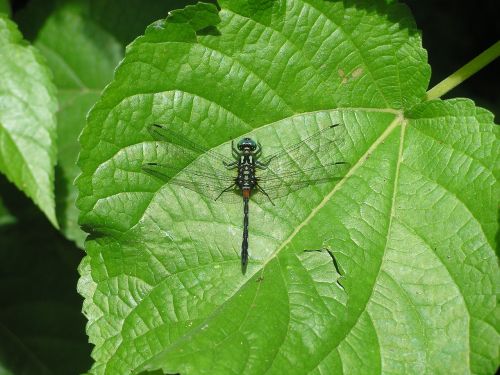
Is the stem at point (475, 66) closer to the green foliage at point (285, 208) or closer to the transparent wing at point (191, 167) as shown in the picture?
the green foliage at point (285, 208)

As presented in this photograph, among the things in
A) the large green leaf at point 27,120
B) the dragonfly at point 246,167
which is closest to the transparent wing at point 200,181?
the dragonfly at point 246,167

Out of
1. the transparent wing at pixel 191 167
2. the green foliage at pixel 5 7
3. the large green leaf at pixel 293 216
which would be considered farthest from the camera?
the green foliage at pixel 5 7

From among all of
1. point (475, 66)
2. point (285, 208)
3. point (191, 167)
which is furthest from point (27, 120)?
point (475, 66)

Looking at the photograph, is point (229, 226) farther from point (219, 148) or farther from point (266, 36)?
point (266, 36)

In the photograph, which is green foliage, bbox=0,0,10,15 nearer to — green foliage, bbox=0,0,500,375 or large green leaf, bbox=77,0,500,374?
green foliage, bbox=0,0,500,375

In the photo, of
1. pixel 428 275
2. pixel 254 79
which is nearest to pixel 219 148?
pixel 254 79

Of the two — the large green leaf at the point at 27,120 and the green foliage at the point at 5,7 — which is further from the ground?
the green foliage at the point at 5,7

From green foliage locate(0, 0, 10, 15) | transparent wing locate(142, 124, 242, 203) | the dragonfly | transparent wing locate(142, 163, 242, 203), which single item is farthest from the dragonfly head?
green foliage locate(0, 0, 10, 15)
